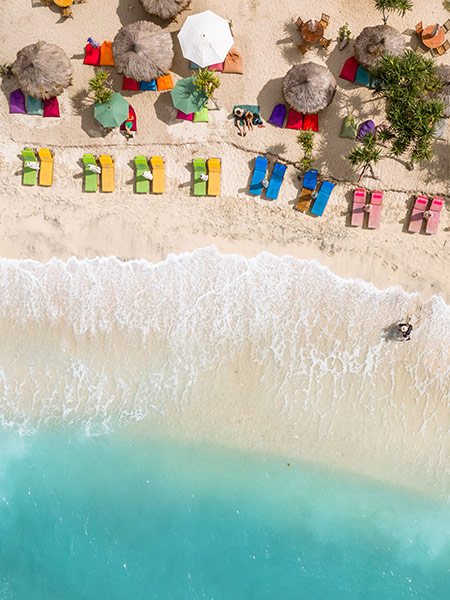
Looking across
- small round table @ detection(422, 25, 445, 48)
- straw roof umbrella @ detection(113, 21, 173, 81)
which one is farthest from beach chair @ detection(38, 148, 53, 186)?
small round table @ detection(422, 25, 445, 48)

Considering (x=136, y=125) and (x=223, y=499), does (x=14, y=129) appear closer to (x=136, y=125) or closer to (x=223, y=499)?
(x=136, y=125)

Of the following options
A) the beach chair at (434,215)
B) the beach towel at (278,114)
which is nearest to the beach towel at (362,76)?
the beach towel at (278,114)

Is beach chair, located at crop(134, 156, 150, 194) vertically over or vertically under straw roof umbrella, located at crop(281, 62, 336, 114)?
under

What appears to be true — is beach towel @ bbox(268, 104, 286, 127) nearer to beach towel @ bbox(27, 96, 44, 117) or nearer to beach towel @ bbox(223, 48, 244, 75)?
beach towel @ bbox(223, 48, 244, 75)

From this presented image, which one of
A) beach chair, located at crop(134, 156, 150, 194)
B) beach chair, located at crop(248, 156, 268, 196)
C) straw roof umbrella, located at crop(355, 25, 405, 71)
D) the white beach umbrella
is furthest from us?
beach chair, located at crop(134, 156, 150, 194)

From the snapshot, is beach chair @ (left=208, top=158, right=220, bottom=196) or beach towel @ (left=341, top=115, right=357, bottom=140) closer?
beach towel @ (left=341, top=115, right=357, bottom=140)

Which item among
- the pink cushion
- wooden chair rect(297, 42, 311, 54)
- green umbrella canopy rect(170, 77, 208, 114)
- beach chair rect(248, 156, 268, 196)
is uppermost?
wooden chair rect(297, 42, 311, 54)

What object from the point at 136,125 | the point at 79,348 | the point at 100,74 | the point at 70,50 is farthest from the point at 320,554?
the point at 70,50

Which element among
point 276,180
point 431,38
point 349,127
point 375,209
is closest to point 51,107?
point 276,180

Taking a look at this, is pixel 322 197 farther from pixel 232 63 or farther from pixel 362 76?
pixel 232 63
